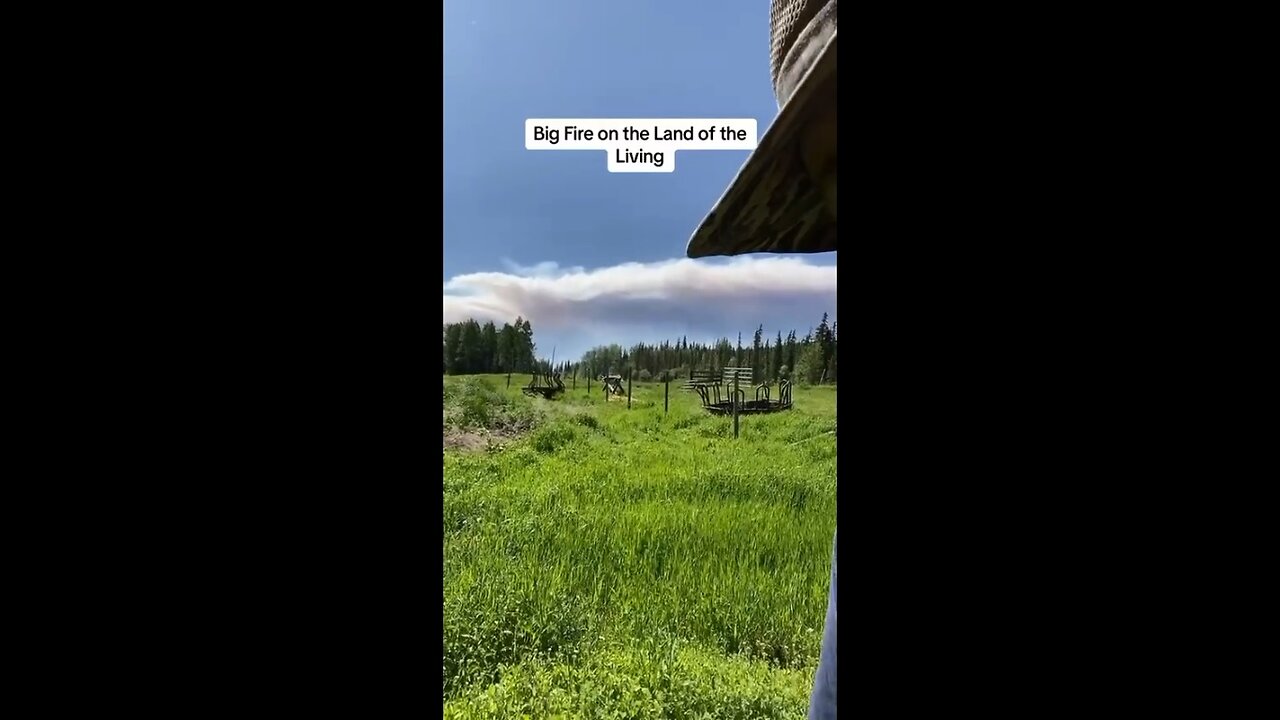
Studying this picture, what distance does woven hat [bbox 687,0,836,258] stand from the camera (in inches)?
12.8

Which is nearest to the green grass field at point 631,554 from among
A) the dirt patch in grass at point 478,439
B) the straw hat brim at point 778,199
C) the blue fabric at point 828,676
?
the dirt patch in grass at point 478,439

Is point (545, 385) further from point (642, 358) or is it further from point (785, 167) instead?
point (785, 167)

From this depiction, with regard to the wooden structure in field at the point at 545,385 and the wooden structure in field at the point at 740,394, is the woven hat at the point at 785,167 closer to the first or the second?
the wooden structure in field at the point at 740,394

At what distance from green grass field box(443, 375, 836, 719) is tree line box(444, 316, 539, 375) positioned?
7cm

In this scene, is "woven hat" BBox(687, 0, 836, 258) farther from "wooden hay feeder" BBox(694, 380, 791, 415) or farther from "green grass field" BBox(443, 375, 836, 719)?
"wooden hay feeder" BBox(694, 380, 791, 415)

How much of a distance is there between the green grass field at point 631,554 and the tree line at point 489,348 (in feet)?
0.24

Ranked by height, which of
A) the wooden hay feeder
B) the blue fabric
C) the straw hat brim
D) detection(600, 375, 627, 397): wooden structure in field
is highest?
the straw hat brim

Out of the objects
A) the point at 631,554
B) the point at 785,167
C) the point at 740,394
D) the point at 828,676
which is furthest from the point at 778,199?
the point at 740,394

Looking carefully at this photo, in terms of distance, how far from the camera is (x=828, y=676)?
16.7 inches

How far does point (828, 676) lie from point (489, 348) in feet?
8.30

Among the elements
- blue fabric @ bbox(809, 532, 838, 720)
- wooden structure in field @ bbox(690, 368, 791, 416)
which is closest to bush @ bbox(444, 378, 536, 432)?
wooden structure in field @ bbox(690, 368, 791, 416)
